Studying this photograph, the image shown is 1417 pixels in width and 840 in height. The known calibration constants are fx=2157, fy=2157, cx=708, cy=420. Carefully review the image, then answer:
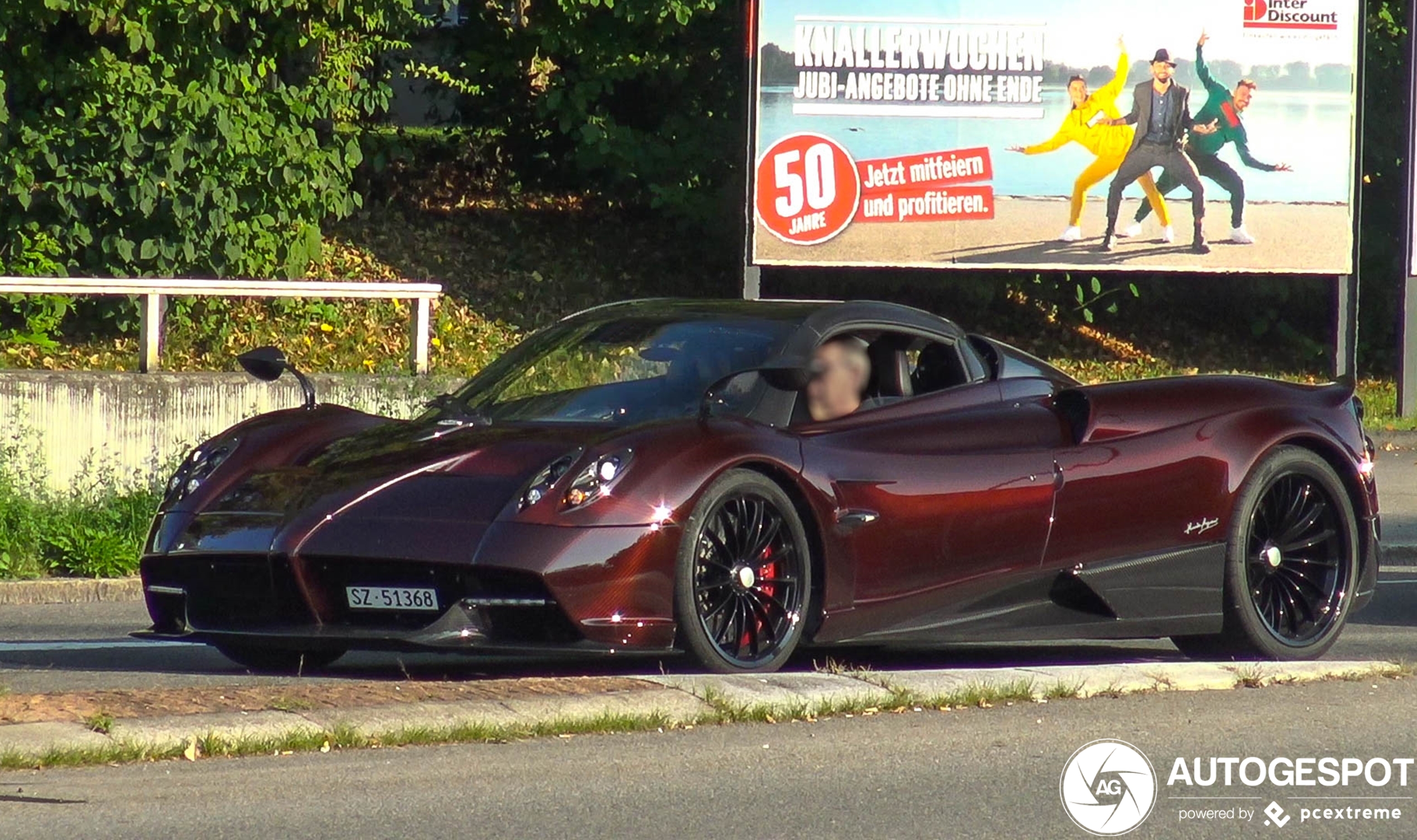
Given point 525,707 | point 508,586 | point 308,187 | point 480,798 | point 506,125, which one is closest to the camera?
point 480,798

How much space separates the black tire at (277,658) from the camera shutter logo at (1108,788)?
292 cm

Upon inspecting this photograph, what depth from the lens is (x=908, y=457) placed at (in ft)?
24.2

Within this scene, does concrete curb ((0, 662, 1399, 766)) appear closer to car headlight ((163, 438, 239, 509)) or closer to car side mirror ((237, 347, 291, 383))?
car headlight ((163, 438, 239, 509))

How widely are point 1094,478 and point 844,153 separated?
1293 centimetres

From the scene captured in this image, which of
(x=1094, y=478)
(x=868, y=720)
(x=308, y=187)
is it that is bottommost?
(x=868, y=720)

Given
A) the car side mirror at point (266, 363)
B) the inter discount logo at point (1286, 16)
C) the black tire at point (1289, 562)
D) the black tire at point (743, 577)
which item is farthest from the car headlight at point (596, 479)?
the inter discount logo at point (1286, 16)

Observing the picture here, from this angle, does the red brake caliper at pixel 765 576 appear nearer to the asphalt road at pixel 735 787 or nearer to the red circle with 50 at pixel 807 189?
the asphalt road at pixel 735 787

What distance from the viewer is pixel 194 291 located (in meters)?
13.3

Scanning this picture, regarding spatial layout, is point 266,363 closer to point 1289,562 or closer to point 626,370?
point 626,370

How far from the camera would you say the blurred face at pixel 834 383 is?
294 inches

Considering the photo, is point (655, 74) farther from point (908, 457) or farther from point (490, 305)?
point (908, 457)

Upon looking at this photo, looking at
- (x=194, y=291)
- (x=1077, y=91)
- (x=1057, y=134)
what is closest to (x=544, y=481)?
(x=194, y=291)

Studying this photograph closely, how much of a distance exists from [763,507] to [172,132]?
1236 centimetres

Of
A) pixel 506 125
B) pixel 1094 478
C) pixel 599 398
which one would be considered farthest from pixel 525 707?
pixel 506 125
